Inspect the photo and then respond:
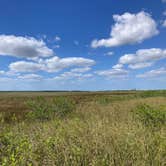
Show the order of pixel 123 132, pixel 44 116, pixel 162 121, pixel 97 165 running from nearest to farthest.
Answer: pixel 97 165 → pixel 123 132 → pixel 162 121 → pixel 44 116

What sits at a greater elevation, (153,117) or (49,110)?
(153,117)

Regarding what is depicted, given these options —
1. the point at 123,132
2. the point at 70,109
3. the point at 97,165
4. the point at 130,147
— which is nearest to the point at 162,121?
the point at 123,132

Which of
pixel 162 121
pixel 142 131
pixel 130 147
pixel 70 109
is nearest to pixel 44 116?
pixel 70 109

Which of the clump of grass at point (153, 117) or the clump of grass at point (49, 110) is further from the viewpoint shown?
the clump of grass at point (49, 110)

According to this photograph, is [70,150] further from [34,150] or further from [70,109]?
[70,109]

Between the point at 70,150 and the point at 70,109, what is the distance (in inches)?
368

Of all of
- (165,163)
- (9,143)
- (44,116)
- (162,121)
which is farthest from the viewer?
(44,116)

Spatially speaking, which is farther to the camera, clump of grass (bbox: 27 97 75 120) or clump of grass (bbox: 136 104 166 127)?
clump of grass (bbox: 27 97 75 120)

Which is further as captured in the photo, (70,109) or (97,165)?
(70,109)

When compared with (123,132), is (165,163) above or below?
below

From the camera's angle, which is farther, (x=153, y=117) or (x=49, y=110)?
(x=49, y=110)

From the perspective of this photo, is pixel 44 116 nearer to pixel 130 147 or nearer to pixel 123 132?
pixel 123 132

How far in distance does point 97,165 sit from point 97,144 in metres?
0.79

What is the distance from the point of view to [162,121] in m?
6.45
